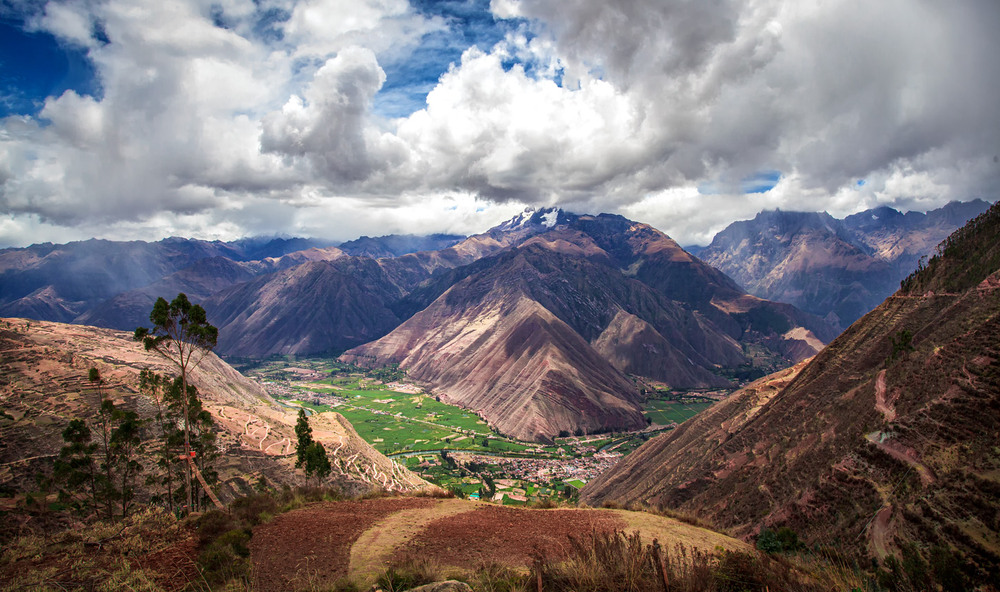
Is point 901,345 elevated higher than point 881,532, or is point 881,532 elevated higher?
point 901,345

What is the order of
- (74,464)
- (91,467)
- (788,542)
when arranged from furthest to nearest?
(91,467) → (74,464) → (788,542)

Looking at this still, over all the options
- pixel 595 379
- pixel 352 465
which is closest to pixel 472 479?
pixel 352 465

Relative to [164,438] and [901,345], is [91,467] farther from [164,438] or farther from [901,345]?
[901,345]

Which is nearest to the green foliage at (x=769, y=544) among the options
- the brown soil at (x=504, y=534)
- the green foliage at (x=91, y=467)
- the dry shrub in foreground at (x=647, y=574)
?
the brown soil at (x=504, y=534)

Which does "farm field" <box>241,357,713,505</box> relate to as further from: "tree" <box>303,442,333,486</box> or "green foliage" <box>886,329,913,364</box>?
"green foliage" <box>886,329,913,364</box>

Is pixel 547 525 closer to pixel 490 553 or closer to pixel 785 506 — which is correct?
pixel 490 553

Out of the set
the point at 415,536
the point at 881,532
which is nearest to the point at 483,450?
the point at 881,532

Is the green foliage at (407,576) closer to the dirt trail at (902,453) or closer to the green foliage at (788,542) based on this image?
the green foliage at (788,542)
